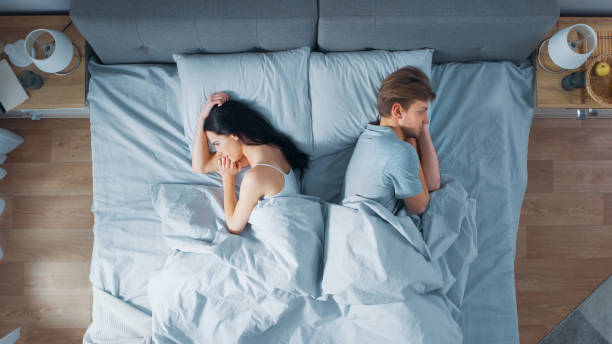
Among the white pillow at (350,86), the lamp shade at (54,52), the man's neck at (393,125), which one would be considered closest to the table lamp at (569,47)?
the white pillow at (350,86)

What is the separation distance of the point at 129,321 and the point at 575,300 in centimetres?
222

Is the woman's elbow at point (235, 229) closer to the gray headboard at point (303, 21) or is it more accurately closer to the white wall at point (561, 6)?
the gray headboard at point (303, 21)

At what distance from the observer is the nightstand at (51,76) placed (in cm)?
160

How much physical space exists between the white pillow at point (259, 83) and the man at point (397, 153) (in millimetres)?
310

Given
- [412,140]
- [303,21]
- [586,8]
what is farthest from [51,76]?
[586,8]

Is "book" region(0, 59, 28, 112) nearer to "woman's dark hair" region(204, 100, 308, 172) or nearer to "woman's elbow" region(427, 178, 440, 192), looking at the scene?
"woman's dark hair" region(204, 100, 308, 172)

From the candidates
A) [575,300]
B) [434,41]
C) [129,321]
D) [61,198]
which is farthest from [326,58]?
[575,300]

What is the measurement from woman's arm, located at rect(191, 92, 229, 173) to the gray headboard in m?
0.25

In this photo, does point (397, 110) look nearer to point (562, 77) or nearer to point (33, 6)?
Answer: point (562, 77)

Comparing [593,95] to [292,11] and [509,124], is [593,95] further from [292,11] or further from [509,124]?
[292,11]

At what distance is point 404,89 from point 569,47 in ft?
2.31

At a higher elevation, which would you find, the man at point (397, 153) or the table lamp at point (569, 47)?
the table lamp at point (569, 47)

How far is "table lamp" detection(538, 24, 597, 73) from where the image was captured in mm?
1454

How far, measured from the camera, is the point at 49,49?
5.01 ft
